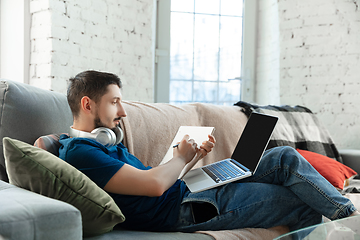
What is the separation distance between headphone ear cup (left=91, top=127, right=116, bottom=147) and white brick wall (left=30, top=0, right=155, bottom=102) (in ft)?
4.66

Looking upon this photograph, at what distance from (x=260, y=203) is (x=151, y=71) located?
1.87 m

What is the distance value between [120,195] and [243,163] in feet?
1.69

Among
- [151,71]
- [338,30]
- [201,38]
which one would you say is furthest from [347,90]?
[151,71]

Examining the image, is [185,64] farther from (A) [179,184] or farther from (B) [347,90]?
(A) [179,184]

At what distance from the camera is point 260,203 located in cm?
112

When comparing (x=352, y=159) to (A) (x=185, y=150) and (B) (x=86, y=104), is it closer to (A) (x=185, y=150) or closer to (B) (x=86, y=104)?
(A) (x=185, y=150)

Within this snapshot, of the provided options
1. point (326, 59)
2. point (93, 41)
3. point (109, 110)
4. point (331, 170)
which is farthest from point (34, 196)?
point (326, 59)

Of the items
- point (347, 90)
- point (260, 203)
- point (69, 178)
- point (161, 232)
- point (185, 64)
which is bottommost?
point (161, 232)

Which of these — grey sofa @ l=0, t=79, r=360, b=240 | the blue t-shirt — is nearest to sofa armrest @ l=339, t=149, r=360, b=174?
grey sofa @ l=0, t=79, r=360, b=240

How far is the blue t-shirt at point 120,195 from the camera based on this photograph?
1021 millimetres

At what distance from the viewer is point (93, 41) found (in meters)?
2.55

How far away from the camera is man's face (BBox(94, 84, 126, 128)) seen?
3.86ft

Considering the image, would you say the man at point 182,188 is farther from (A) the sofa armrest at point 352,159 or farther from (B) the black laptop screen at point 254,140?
(A) the sofa armrest at point 352,159

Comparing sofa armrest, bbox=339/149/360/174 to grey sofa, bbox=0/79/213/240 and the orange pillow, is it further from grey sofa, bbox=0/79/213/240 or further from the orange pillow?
grey sofa, bbox=0/79/213/240
